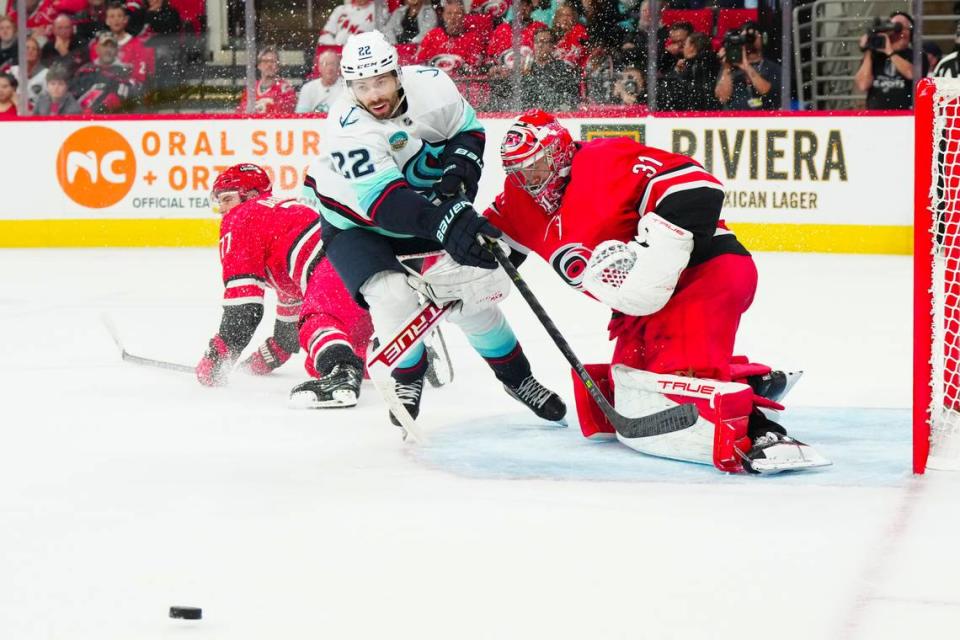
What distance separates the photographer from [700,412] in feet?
9.63

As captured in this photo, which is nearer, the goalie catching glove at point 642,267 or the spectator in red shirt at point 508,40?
the goalie catching glove at point 642,267

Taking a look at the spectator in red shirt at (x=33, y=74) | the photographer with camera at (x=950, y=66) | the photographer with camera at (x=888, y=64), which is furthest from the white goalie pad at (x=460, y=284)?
the spectator in red shirt at (x=33, y=74)

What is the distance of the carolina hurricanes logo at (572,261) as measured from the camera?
3.08 meters

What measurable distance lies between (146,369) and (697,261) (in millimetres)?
2055

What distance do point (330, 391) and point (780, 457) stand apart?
4.50ft

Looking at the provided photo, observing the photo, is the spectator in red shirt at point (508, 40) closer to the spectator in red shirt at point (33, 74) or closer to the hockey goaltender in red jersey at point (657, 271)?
the spectator in red shirt at point (33, 74)

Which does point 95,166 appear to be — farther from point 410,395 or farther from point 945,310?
point 945,310

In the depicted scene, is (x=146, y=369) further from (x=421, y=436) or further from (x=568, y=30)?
(x=568, y=30)

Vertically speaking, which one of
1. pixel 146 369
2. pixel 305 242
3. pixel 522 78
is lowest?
pixel 146 369

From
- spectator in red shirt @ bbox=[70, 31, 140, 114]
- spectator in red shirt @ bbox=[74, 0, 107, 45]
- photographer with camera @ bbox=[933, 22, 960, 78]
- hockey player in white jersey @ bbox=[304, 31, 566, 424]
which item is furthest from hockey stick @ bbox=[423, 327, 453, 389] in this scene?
spectator in red shirt @ bbox=[74, 0, 107, 45]

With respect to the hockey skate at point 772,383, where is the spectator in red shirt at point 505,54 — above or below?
above

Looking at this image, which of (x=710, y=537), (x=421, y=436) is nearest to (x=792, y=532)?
(x=710, y=537)

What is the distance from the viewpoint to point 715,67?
7.41 metres

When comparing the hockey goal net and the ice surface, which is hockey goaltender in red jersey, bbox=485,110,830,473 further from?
the hockey goal net
